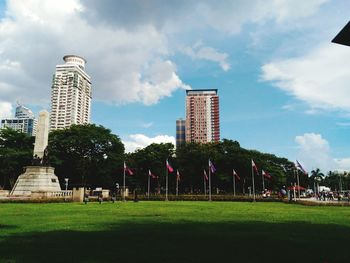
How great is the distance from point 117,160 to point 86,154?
21.7ft

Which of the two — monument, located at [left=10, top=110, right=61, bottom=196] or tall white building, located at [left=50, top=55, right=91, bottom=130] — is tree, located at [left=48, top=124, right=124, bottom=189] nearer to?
monument, located at [left=10, top=110, right=61, bottom=196]

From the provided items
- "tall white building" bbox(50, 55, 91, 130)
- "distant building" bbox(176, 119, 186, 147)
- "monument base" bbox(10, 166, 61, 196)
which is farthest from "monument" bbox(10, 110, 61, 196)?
"distant building" bbox(176, 119, 186, 147)

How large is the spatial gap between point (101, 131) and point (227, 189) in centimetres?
3296

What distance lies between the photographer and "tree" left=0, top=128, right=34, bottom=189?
2687 inches

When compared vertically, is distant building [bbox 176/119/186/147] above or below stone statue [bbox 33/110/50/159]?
above

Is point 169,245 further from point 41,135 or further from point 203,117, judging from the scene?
point 203,117

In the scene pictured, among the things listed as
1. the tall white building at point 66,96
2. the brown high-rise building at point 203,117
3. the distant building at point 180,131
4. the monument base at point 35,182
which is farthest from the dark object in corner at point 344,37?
the distant building at point 180,131

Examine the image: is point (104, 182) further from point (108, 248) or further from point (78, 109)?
point (78, 109)

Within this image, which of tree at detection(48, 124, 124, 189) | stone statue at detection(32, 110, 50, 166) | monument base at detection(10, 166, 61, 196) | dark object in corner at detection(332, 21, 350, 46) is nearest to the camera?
dark object in corner at detection(332, 21, 350, 46)

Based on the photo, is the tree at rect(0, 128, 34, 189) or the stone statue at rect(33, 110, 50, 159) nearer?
the stone statue at rect(33, 110, 50, 159)

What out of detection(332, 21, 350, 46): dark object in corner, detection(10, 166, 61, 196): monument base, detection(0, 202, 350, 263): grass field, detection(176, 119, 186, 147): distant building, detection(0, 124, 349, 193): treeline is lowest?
detection(0, 202, 350, 263): grass field

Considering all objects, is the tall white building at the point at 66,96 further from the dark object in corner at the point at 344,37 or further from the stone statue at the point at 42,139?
the dark object in corner at the point at 344,37

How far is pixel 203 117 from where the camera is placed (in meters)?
176

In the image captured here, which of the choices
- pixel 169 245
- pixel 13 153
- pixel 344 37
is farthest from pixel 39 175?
pixel 344 37
